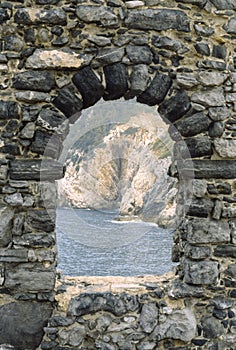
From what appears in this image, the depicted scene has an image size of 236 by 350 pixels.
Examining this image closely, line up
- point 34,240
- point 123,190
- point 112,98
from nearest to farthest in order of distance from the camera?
point 34,240 < point 112,98 < point 123,190

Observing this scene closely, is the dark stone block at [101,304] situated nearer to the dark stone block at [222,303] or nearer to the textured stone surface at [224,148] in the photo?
the dark stone block at [222,303]

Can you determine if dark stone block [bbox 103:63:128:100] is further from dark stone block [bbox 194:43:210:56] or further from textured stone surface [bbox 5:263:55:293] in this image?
textured stone surface [bbox 5:263:55:293]

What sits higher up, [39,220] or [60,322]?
[39,220]

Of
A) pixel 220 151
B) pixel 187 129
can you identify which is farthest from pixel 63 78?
pixel 220 151

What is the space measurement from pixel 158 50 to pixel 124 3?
0.58 meters

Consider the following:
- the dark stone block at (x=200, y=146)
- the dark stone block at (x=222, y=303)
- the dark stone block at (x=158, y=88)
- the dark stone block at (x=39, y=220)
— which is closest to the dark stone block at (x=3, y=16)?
the dark stone block at (x=158, y=88)

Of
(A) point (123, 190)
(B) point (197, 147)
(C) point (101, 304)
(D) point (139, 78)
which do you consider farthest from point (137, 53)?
(A) point (123, 190)

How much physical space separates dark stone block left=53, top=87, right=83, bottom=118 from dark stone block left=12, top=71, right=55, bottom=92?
141 mm

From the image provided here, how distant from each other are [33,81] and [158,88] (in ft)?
4.16

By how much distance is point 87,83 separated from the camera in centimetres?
394

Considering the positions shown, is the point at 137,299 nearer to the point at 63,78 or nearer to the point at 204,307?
the point at 204,307

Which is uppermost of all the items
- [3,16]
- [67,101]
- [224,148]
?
[3,16]

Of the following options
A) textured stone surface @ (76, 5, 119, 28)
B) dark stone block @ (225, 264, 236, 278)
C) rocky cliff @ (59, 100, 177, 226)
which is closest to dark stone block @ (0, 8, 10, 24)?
textured stone surface @ (76, 5, 119, 28)

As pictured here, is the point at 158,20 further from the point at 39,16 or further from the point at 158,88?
the point at 39,16
